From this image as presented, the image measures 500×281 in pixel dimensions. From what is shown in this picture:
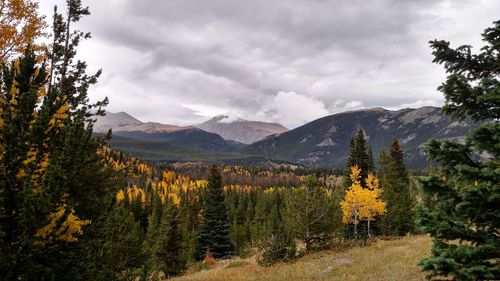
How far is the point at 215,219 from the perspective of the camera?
175 ft

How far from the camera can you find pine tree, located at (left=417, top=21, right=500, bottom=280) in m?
7.93

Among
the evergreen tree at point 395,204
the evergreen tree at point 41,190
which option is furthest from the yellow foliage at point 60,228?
the evergreen tree at point 395,204

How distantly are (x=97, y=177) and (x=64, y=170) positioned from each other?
3043 millimetres

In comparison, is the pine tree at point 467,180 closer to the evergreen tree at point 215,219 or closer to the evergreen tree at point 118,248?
the evergreen tree at point 118,248

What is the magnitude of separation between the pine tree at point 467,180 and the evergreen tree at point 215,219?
44.7 metres

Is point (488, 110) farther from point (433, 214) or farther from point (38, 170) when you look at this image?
point (38, 170)

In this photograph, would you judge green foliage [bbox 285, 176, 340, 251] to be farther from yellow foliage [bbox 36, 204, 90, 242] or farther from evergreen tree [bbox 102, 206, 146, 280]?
yellow foliage [bbox 36, 204, 90, 242]

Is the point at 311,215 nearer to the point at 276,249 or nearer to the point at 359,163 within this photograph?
the point at 276,249

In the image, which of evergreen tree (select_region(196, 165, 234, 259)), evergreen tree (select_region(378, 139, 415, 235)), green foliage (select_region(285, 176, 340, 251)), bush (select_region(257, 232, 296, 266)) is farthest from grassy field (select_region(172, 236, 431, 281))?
evergreen tree (select_region(196, 165, 234, 259))

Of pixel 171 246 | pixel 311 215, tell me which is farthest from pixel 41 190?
pixel 171 246

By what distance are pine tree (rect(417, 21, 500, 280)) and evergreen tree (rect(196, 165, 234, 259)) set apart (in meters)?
44.7

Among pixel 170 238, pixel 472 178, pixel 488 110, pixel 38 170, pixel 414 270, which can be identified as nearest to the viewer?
pixel 472 178

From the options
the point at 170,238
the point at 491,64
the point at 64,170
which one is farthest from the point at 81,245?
the point at 170,238

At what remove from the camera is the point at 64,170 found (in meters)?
9.03
